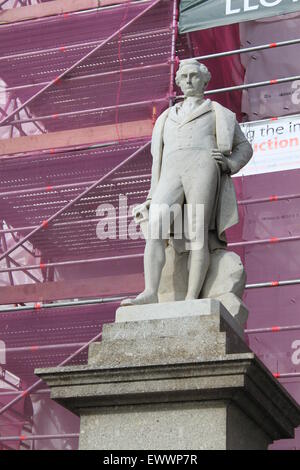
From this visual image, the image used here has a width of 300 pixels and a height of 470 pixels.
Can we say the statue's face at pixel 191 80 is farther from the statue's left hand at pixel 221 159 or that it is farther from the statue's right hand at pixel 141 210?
the statue's right hand at pixel 141 210

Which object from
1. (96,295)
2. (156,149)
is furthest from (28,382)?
(156,149)

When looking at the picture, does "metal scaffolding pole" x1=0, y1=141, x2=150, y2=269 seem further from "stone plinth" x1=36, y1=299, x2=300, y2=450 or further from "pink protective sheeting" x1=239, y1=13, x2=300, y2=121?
"stone plinth" x1=36, y1=299, x2=300, y2=450

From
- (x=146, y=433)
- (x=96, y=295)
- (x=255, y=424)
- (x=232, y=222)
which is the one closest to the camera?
(x=146, y=433)

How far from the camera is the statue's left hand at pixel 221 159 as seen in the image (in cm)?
783

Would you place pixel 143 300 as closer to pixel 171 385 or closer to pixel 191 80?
pixel 171 385

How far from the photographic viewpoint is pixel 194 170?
7.78 m

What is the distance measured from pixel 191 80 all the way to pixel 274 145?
5.75 m

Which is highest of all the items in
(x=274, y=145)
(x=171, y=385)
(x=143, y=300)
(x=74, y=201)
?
(x=274, y=145)

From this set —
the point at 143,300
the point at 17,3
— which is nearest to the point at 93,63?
the point at 17,3

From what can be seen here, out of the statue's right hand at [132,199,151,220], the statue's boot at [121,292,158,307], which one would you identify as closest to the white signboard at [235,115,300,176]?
the statue's right hand at [132,199,151,220]

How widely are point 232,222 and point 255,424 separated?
148 centimetres

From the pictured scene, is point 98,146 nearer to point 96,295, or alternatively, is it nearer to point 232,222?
point 96,295

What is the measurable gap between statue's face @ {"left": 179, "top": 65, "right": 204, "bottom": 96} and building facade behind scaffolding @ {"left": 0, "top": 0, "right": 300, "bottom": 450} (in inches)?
211

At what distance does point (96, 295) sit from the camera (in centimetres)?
1418
